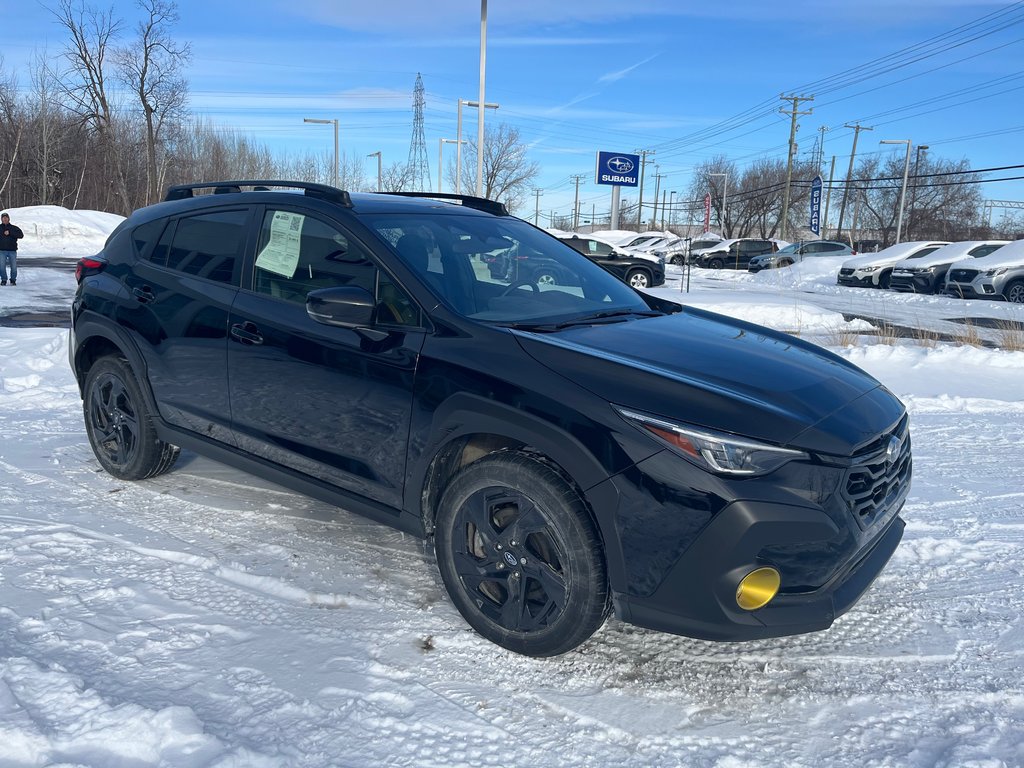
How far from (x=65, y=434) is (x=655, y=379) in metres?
4.79

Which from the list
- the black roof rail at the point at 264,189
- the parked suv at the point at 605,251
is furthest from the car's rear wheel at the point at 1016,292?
the black roof rail at the point at 264,189

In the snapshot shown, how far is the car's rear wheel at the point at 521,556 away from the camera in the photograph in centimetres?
282

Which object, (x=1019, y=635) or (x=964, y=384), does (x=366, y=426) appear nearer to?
(x=1019, y=635)

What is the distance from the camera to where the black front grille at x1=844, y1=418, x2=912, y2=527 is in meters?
2.80

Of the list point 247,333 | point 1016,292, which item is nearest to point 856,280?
point 1016,292

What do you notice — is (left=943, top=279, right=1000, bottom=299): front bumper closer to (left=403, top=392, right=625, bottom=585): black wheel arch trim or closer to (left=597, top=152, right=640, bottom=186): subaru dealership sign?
(left=597, top=152, right=640, bottom=186): subaru dealership sign

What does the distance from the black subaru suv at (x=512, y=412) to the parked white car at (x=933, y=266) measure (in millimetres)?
23018

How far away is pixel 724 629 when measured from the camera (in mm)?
2666

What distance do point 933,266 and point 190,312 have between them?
24.7 m

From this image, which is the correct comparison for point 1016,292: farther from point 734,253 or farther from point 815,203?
point 815,203

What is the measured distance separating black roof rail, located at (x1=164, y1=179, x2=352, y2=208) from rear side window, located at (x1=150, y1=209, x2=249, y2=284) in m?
0.23

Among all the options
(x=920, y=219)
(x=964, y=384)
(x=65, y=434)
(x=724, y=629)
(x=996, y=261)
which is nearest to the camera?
(x=724, y=629)

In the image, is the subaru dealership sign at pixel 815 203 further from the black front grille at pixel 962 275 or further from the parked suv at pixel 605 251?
the black front grille at pixel 962 275

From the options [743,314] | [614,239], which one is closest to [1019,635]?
[743,314]
